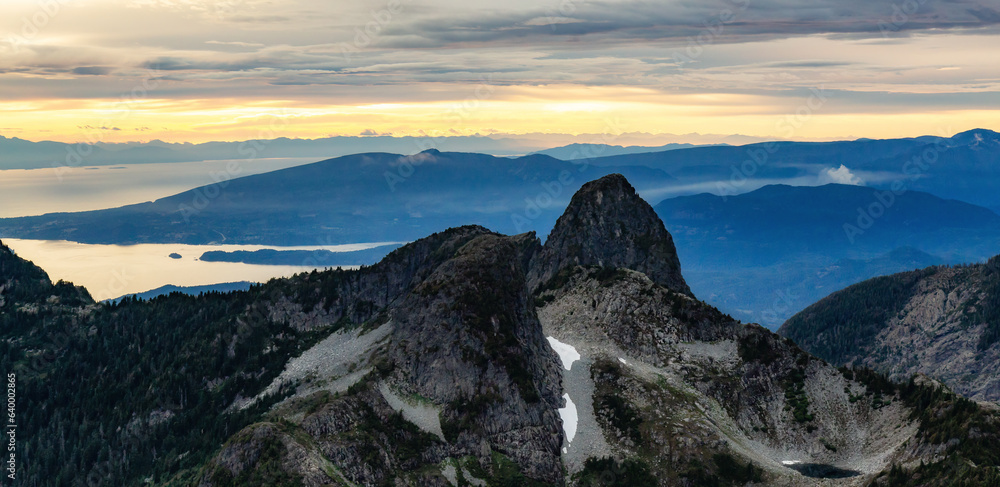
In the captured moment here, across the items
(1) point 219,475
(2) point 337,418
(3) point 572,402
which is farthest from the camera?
(3) point 572,402

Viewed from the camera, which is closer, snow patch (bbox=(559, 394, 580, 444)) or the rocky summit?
the rocky summit

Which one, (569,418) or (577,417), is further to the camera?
(569,418)

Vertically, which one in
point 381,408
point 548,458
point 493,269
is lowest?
point 548,458

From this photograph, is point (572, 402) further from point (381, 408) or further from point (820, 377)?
point (820, 377)

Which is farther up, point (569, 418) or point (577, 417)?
point (577, 417)

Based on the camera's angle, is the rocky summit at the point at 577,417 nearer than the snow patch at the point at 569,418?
Yes

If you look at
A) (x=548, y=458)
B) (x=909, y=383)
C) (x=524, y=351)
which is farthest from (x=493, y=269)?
(x=909, y=383)

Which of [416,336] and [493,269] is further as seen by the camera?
[493,269]

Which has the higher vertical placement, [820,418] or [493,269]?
[493,269]
